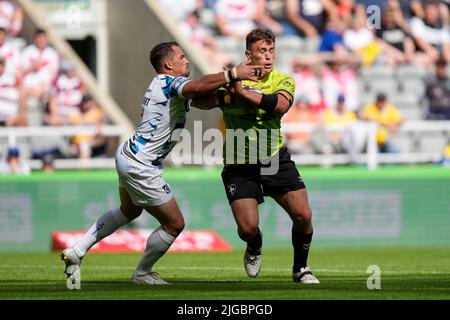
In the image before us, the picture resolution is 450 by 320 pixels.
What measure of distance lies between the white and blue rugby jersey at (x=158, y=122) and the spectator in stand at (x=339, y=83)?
36.9 feet

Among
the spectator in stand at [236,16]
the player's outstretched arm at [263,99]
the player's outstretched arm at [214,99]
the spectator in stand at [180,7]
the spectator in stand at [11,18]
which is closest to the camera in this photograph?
the player's outstretched arm at [263,99]

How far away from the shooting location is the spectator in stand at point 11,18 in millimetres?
22094

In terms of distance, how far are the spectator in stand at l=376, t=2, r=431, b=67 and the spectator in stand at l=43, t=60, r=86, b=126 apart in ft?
21.0

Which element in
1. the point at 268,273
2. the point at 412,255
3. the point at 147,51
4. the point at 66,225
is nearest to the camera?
the point at 268,273

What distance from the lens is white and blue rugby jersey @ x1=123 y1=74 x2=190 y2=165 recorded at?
35.5 ft

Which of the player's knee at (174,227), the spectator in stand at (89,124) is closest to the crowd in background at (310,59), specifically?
the spectator in stand at (89,124)

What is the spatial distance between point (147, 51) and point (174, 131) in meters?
12.1

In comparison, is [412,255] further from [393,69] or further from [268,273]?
[393,69]

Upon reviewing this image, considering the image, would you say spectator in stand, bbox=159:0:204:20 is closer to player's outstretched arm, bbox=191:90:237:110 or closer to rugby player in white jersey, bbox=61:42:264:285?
rugby player in white jersey, bbox=61:42:264:285

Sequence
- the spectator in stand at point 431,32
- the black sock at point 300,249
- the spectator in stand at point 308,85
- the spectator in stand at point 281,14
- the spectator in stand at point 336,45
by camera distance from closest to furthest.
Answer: the black sock at point 300,249, the spectator in stand at point 308,85, the spectator in stand at point 336,45, the spectator in stand at point 281,14, the spectator in stand at point 431,32

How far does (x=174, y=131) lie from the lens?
11000 millimetres

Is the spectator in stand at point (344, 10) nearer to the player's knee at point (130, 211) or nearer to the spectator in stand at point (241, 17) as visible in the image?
the spectator in stand at point (241, 17)

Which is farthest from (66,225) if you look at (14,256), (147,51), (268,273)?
(268,273)
